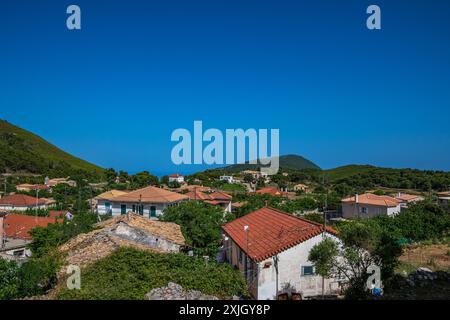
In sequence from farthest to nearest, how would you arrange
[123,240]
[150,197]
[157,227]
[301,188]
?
[301,188]
[150,197]
[157,227]
[123,240]

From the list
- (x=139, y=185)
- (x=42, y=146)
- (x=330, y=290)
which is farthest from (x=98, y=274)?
(x=42, y=146)

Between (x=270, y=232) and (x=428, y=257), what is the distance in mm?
9711

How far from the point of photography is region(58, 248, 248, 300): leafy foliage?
11.6m

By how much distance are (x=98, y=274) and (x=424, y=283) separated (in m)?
11.4

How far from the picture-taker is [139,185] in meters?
75.1

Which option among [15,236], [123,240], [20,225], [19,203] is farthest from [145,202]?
[19,203]

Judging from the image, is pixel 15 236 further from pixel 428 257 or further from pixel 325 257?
pixel 428 257

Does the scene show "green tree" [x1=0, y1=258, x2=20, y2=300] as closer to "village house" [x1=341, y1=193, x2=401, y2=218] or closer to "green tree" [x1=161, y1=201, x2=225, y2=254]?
"green tree" [x1=161, y1=201, x2=225, y2=254]

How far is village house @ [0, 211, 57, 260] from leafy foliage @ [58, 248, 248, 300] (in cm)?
770

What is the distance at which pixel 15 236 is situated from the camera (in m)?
25.9

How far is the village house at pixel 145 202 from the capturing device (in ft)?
124

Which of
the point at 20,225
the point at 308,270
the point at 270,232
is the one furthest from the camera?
the point at 20,225
